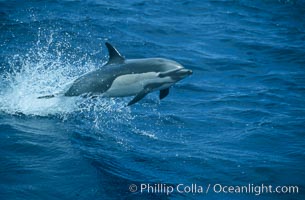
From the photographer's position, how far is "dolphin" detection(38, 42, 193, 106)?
8211 mm

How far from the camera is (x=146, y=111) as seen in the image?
1010 centimetres

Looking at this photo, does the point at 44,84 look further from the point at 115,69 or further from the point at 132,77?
the point at 132,77

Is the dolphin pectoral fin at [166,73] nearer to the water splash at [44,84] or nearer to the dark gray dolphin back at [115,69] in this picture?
the dark gray dolphin back at [115,69]

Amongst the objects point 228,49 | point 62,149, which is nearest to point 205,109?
point 62,149

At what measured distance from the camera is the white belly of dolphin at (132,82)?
8.23 metres

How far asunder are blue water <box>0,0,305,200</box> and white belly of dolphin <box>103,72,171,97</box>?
892mm

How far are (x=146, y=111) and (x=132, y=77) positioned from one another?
192cm

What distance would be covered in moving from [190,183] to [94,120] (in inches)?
113

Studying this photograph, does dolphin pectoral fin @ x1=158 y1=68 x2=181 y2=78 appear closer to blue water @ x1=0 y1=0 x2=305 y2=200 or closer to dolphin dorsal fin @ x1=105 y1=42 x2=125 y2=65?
dolphin dorsal fin @ x1=105 y1=42 x2=125 y2=65

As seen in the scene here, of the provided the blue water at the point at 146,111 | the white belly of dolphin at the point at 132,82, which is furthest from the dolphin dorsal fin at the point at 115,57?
the blue water at the point at 146,111

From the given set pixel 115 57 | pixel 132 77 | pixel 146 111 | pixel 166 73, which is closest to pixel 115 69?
pixel 115 57

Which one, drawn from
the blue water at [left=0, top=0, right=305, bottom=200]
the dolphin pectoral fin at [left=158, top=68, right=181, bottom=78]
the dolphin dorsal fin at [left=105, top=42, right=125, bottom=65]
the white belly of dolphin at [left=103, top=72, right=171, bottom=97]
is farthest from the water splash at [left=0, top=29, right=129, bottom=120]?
the dolphin pectoral fin at [left=158, top=68, right=181, bottom=78]

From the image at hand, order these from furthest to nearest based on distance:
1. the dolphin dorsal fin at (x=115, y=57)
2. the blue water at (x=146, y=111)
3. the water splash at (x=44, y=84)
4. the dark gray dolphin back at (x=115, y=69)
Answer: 1. the water splash at (x=44, y=84)
2. the dolphin dorsal fin at (x=115, y=57)
3. the dark gray dolphin back at (x=115, y=69)
4. the blue water at (x=146, y=111)

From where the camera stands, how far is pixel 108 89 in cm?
844
